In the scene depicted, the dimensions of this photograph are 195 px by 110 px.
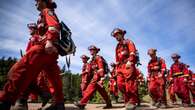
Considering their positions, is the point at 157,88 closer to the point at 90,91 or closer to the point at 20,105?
the point at 90,91

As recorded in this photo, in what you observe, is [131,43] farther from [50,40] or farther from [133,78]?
[50,40]

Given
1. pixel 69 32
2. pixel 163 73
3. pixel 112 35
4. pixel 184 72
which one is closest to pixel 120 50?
pixel 112 35

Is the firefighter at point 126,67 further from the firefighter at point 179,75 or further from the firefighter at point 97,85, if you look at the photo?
the firefighter at point 179,75

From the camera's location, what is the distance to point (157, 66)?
1096 cm

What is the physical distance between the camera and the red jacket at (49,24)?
18.4 ft

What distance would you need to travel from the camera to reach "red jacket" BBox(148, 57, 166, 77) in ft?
35.5

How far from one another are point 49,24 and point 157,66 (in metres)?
6.25

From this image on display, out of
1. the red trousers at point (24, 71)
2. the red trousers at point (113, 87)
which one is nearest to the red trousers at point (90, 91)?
the red trousers at point (24, 71)

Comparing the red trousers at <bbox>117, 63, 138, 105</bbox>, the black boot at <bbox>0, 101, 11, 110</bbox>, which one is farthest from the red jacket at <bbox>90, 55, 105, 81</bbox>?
the black boot at <bbox>0, 101, 11, 110</bbox>

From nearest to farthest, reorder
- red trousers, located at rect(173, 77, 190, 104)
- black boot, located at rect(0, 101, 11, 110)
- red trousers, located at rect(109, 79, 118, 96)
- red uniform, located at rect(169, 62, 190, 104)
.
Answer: black boot, located at rect(0, 101, 11, 110)
red trousers, located at rect(173, 77, 190, 104)
red uniform, located at rect(169, 62, 190, 104)
red trousers, located at rect(109, 79, 118, 96)

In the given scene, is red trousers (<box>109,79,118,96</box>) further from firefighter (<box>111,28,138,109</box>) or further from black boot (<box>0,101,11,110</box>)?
black boot (<box>0,101,11,110</box>)

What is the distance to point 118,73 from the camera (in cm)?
908

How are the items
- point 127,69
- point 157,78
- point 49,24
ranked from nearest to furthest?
point 49,24 → point 127,69 → point 157,78

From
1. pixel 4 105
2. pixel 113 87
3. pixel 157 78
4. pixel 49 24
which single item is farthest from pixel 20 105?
pixel 113 87
